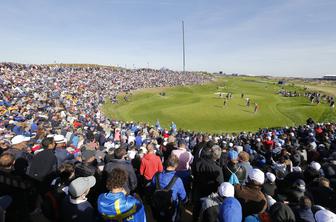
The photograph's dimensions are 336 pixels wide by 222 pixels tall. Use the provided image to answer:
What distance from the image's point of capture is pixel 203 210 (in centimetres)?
477

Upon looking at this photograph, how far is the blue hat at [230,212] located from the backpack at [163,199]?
1233 millimetres

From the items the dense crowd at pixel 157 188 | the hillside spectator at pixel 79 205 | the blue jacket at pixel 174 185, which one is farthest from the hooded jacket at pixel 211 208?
the hillside spectator at pixel 79 205

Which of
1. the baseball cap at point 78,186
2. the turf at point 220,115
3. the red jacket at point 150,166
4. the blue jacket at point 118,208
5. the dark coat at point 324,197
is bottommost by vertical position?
the turf at point 220,115

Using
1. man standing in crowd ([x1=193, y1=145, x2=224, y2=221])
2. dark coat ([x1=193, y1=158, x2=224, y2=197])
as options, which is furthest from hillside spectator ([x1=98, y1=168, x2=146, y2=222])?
dark coat ([x1=193, y1=158, x2=224, y2=197])

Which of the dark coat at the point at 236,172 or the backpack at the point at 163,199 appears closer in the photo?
the backpack at the point at 163,199

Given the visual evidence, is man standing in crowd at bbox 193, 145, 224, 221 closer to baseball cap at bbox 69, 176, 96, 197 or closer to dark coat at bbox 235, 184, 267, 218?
dark coat at bbox 235, 184, 267, 218

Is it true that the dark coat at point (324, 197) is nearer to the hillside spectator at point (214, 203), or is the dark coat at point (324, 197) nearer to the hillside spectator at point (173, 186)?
the hillside spectator at point (214, 203)

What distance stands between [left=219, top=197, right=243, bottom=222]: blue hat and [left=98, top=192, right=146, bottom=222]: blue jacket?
4.55 ft

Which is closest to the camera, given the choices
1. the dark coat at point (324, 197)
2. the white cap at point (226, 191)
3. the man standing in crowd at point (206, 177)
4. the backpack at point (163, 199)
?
the white cap at point (226, 191)

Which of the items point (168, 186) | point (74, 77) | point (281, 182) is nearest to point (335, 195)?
point (281, 182)

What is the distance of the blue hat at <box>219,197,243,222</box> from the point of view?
4.17 meters

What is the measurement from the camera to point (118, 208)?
155 inches

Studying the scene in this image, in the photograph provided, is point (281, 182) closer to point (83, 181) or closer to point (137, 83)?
point (83, 181)

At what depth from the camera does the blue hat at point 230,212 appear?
13.7 ft
